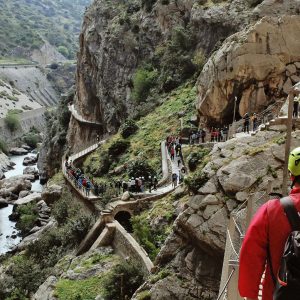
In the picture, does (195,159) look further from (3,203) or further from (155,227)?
(3,203)

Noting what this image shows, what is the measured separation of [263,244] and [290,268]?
410mm

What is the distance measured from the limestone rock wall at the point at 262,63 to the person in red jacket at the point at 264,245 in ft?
91.3

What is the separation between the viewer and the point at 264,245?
4227mm

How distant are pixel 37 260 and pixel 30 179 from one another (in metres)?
44.6

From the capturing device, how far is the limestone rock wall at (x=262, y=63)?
3133cm

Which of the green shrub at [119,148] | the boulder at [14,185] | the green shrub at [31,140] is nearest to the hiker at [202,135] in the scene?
the green shrub at [119,148]

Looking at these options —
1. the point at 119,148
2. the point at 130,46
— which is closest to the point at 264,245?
the point at 119,148

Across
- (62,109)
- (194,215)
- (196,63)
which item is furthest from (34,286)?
(62,109)

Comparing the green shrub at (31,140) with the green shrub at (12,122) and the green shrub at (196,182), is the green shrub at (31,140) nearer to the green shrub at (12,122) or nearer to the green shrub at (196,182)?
the green shrub at (12,122)

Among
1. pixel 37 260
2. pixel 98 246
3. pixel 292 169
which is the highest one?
pixel 292 169

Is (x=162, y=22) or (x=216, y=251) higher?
(x=162, y=22)

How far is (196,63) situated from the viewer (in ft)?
147

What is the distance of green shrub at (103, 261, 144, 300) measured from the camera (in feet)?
63.7

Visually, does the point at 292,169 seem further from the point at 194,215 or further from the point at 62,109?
the point at 62,109
